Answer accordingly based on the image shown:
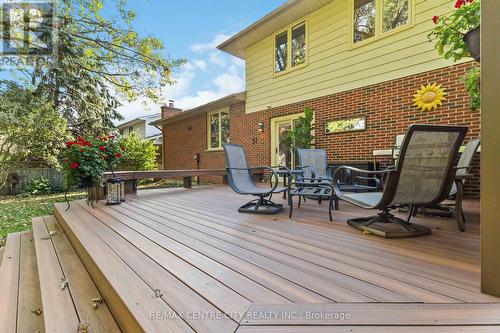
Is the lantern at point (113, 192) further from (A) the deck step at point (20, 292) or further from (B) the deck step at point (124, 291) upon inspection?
(B) the deck step at point (124, 291)

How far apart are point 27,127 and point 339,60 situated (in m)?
8.60

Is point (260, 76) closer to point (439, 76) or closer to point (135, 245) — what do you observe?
point (439, 76)

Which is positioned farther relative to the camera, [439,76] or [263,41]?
[263,41]

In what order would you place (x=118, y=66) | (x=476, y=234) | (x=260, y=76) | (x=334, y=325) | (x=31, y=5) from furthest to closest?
(x=118, y=66)
(x=260, y=76)
(x=31, y=5)
(x=476, y=234)
(x=334, y=325)

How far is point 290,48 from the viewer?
730 centimetres

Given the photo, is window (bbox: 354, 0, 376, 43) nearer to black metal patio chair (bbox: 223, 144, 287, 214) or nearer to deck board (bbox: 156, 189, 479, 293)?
black metal patio chair (bbox: 223, 144, 287, 214)

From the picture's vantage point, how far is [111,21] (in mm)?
7551

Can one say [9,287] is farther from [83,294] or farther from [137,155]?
[137,155]

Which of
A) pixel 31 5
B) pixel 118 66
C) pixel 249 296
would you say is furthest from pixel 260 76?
pixel 249 296

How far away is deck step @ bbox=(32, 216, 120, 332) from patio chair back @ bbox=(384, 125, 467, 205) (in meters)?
2.18

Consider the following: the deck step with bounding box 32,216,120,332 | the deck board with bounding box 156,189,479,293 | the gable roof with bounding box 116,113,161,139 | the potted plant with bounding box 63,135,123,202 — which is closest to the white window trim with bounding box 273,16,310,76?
the potted plant with bounding box 63,135,123,202

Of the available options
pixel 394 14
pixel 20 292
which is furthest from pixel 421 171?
pixel 394 14

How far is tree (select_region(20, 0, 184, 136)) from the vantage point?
745cm

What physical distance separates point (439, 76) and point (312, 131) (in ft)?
9.17
